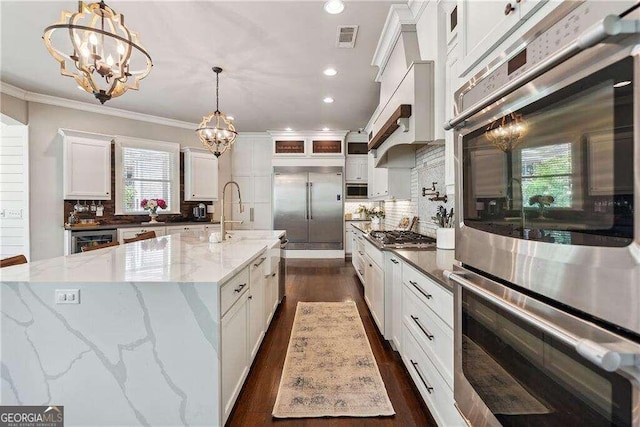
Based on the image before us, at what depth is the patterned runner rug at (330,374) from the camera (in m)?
1.79

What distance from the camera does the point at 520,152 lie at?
81cm

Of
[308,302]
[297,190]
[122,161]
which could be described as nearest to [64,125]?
[122,161]

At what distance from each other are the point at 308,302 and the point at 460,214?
292 centimetres

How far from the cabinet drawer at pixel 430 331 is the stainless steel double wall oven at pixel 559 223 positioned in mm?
299

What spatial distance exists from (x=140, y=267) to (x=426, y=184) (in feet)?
9.01

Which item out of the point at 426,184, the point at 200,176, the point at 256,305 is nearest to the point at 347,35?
the point at 426,184

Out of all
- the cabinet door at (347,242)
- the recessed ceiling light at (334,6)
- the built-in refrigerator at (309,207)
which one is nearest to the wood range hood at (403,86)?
the recessed ceiling light at (334,6)

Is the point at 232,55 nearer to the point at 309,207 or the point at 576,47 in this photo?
the point at 576,47

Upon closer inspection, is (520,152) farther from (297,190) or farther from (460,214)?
(297,190)

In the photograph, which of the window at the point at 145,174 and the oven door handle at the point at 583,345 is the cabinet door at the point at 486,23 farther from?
the window at the point at 145,174

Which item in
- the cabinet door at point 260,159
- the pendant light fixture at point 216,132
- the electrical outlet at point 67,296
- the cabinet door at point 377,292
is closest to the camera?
the electrical outlet at point 67,296

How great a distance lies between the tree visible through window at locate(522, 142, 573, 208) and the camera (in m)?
0.66

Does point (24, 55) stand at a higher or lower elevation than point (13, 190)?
higher

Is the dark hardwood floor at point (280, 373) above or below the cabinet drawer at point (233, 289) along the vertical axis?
below
